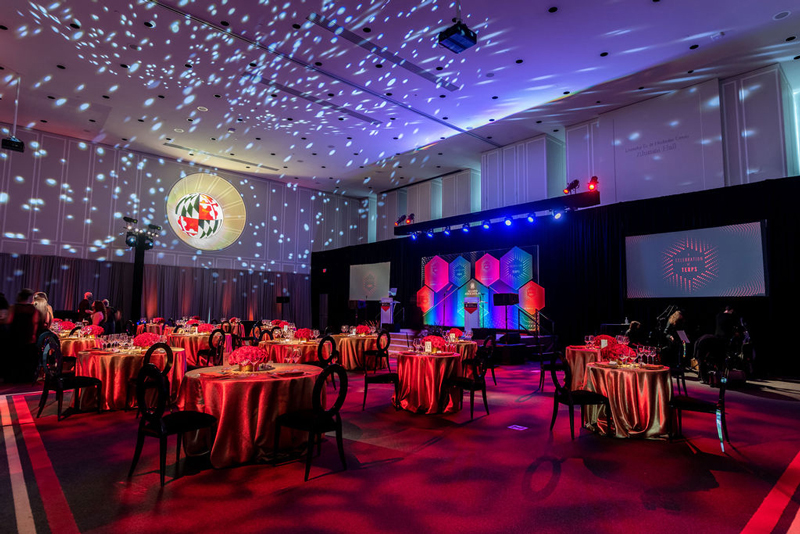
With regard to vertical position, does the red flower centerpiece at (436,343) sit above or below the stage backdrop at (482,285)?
below

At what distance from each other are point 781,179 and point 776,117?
1.56 m

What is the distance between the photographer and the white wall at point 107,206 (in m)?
11.7

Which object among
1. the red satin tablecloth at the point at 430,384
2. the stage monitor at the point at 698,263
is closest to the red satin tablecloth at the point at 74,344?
the red satin tablecloth at the point at 430,384

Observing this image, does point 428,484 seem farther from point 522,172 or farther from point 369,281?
point 369,281

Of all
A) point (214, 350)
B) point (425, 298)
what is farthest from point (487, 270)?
point (214, 350)

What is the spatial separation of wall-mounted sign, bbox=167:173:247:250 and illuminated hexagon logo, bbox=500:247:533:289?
890 cm

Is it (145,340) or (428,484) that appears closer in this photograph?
(428,484)

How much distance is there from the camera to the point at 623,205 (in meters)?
10.0

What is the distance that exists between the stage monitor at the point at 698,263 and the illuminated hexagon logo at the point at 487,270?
12.9 feet

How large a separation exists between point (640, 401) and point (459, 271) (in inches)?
395

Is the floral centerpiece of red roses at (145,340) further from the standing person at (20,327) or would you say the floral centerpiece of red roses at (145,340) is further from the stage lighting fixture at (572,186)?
the stage lighting fixture at (572,186)

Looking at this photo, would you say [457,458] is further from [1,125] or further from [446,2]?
[1,125]

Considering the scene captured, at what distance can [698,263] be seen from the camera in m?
8.91

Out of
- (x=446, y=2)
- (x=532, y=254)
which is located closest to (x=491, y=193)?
(x=532, y=254)
